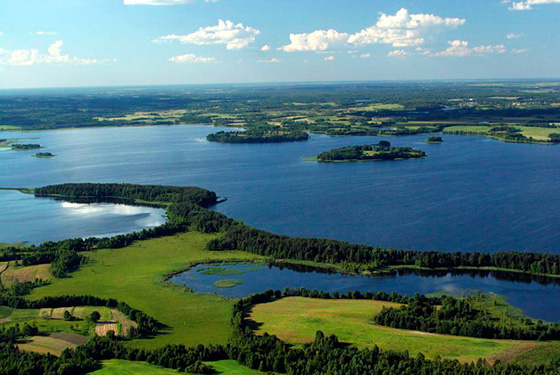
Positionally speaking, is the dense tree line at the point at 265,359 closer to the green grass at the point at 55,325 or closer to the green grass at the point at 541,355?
the green grass at the point at 541,355

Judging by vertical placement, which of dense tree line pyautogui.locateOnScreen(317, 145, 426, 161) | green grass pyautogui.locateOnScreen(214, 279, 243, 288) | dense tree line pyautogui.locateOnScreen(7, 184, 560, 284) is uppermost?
dense tree line pyautogui.locateOnScreen(317, 145, 426, 161)

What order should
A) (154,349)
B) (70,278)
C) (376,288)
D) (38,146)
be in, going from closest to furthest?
1. (154,349)
2. (376,288)
3. (70,278)
4. (38,146)

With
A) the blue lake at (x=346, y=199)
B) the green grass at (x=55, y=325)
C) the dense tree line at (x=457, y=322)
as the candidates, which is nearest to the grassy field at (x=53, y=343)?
the green grass at (x=55, y=325)

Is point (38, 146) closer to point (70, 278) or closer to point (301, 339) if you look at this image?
point (70, 278)

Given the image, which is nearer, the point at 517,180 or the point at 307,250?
the point at 307,250

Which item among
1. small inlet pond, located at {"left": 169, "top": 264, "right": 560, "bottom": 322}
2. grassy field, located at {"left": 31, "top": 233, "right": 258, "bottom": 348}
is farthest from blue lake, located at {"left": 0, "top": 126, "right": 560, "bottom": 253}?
grassy field, located at {"left": 31, "top": 233, "right": 258, "bottom": 348}

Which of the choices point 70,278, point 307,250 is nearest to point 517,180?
point 307,250

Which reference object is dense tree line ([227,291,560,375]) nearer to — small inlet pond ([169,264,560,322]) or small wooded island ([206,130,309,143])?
small inlet pond ([169,264,560,322])
